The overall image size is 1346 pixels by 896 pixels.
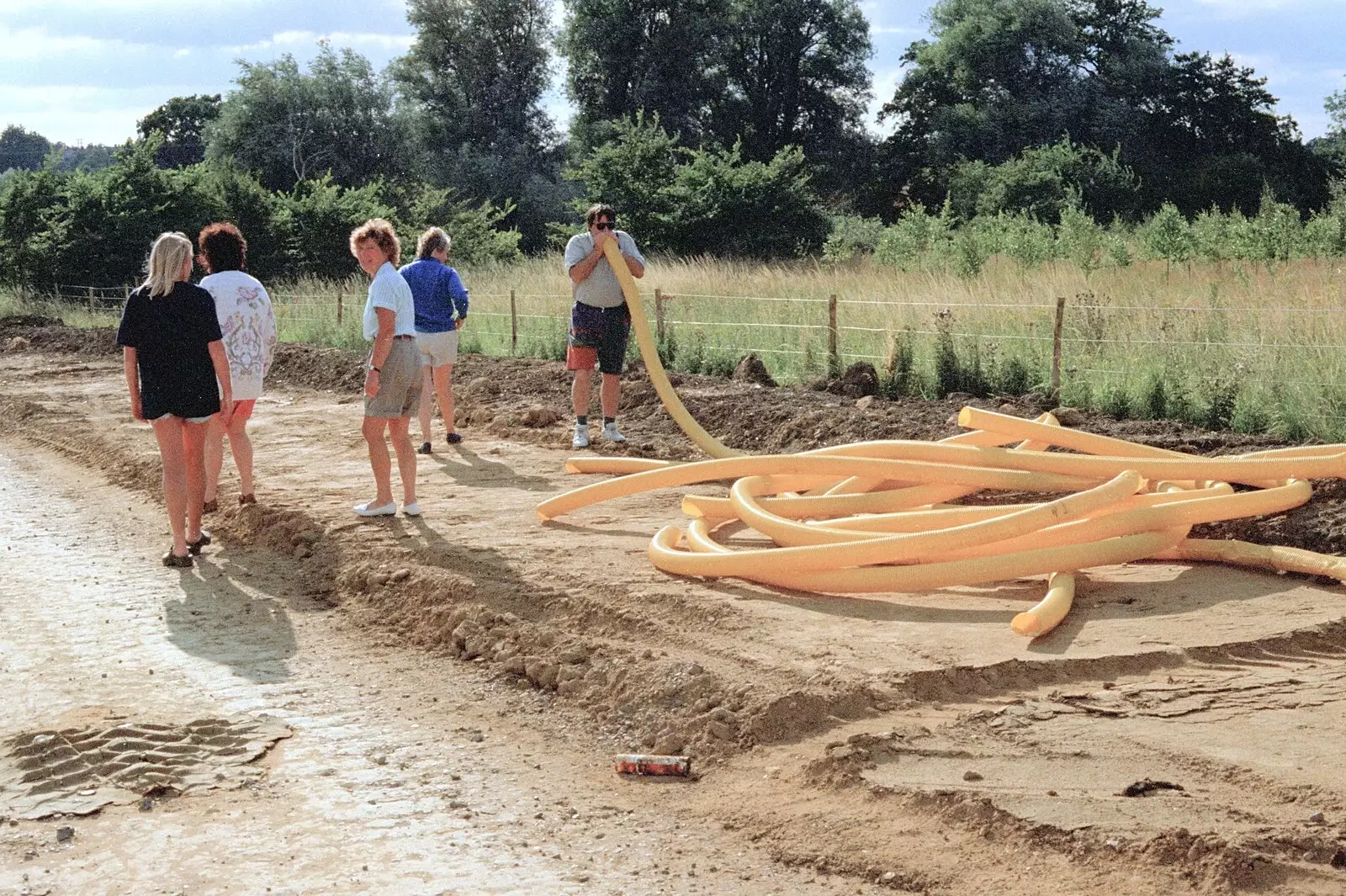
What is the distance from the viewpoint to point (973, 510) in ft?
21.5

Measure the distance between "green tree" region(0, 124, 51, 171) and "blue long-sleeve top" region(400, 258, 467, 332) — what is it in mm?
111461

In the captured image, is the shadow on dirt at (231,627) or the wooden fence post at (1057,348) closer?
the shadow on dirt at (231,627)

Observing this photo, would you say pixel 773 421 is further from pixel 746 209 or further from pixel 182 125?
pixel 182 125

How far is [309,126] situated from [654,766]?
148ft

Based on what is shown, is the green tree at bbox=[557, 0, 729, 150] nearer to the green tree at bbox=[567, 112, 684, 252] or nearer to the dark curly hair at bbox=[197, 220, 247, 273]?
the green tree at bbox=[567, 112, 684, 252]

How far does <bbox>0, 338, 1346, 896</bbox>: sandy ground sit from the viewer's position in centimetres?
371

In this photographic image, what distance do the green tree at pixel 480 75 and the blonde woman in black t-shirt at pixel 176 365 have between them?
4438cm

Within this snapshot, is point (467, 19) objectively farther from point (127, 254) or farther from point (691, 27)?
point (127, 254)

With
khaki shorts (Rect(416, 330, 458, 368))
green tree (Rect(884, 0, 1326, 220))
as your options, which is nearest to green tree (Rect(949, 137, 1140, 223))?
green tree (Rect(884, 0, 1326, 220))

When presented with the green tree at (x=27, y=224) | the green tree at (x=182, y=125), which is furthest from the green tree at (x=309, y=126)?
the green tree at (x=182, y=125)

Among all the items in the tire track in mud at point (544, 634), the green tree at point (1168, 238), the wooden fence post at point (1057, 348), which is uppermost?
the green tree at point (1168, 238)

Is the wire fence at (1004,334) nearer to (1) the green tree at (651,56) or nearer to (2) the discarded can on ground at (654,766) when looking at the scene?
(2) the discarded can on ground at (654,766)

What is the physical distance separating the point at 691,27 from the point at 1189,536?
43390mm

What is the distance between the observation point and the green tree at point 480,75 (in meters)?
51.3
